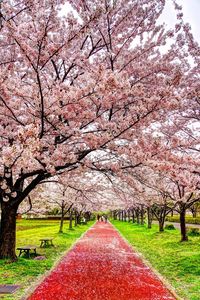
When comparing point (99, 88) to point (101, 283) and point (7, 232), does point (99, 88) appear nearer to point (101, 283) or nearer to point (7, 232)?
point (101, 283)

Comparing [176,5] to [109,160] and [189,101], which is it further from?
[109,160]

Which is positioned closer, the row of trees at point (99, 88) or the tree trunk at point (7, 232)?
the row of trees at point (99, 88)

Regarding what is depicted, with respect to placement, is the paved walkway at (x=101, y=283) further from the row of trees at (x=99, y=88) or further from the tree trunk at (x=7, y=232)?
the row of trees at (x=99, y=88)

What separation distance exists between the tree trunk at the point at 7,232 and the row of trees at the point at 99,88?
7.18 ft

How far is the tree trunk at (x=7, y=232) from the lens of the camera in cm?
1250

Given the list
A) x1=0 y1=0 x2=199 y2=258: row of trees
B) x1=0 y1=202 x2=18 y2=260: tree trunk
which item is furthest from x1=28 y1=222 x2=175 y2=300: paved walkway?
x1=0 y1=0 x2=199 y2=258: row of trees

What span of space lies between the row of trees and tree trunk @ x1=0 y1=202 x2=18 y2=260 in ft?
7.18

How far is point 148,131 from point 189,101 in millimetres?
1758

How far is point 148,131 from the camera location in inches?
412

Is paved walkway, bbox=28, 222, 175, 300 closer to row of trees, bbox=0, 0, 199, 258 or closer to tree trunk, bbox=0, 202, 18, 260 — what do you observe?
tree trunk, bbox=0, 202, 18, 260

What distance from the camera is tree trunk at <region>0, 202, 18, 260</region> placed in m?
12.5

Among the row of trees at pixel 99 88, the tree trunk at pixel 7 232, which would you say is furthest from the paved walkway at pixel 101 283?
the row of trees at pixel 99 88

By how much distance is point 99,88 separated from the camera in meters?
7.03

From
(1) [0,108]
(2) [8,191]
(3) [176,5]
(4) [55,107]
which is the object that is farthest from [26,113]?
(3) [176,5]
